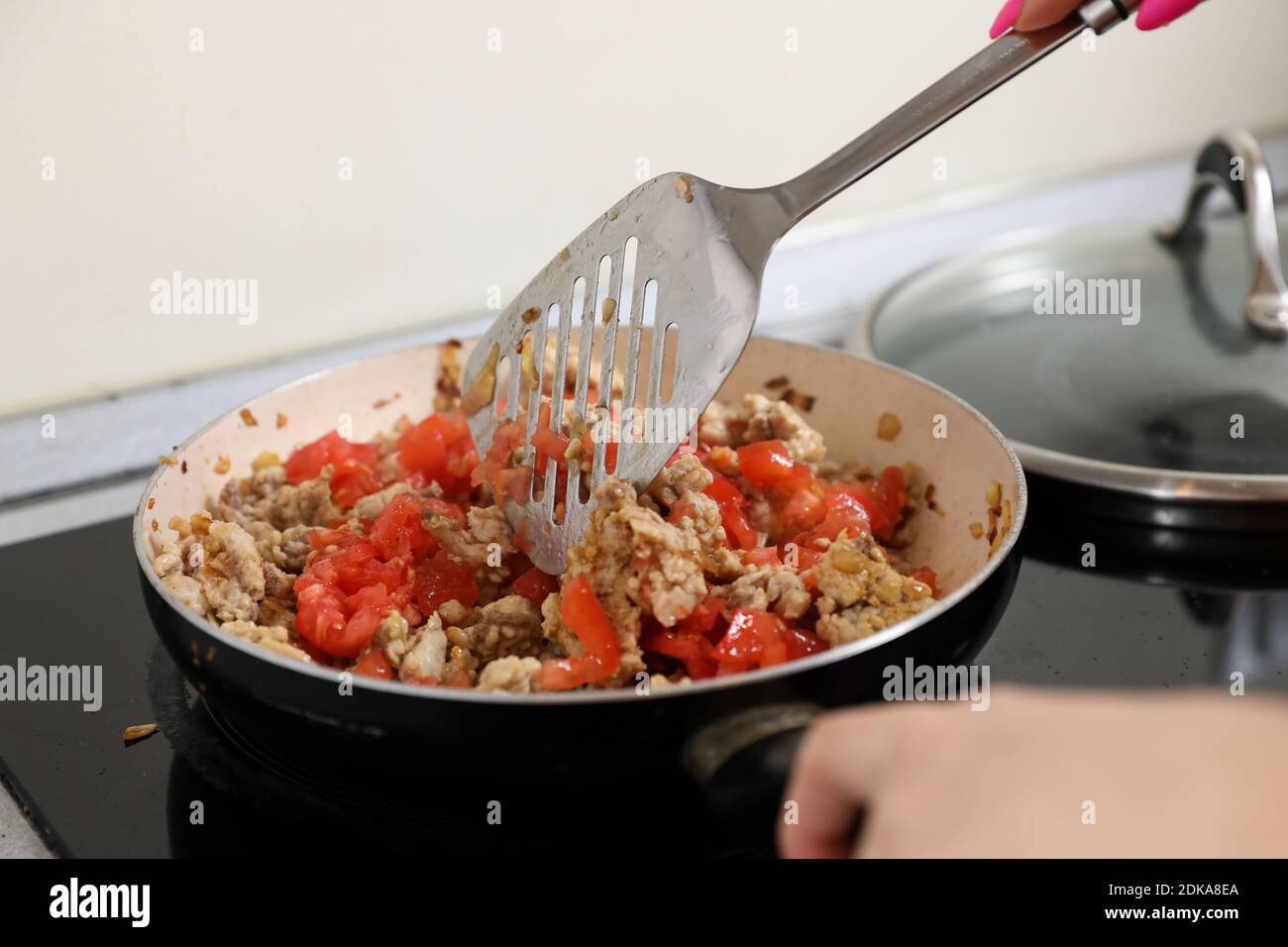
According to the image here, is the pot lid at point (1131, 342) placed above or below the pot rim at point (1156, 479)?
above

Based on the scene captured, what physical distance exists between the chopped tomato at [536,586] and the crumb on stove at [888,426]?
380 millimetres

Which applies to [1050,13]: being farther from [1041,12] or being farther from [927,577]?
[927,577]

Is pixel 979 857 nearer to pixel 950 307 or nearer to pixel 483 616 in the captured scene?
pixel 483 616

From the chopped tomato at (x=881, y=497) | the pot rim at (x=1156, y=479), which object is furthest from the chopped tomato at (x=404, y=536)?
the pot rim at (x=1156, y=479)

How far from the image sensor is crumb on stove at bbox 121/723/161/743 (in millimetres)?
959

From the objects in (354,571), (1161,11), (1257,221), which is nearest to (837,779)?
(354,571)

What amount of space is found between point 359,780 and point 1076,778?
492mm

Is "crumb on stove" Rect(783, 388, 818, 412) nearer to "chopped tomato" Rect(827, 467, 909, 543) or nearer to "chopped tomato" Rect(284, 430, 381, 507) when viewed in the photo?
"chopped tomato" Rect(827, 467, 909, 543)

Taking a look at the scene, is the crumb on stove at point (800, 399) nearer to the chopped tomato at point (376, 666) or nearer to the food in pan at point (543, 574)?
the food in pan at point (543, 574)

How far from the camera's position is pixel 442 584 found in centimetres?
101

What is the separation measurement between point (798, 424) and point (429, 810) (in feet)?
1.73

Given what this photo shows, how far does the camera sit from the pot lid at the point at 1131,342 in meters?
1.22

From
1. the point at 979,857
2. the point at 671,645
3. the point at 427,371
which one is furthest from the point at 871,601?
the point at 427,371

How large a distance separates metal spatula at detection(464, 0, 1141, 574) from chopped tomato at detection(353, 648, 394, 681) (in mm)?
155
